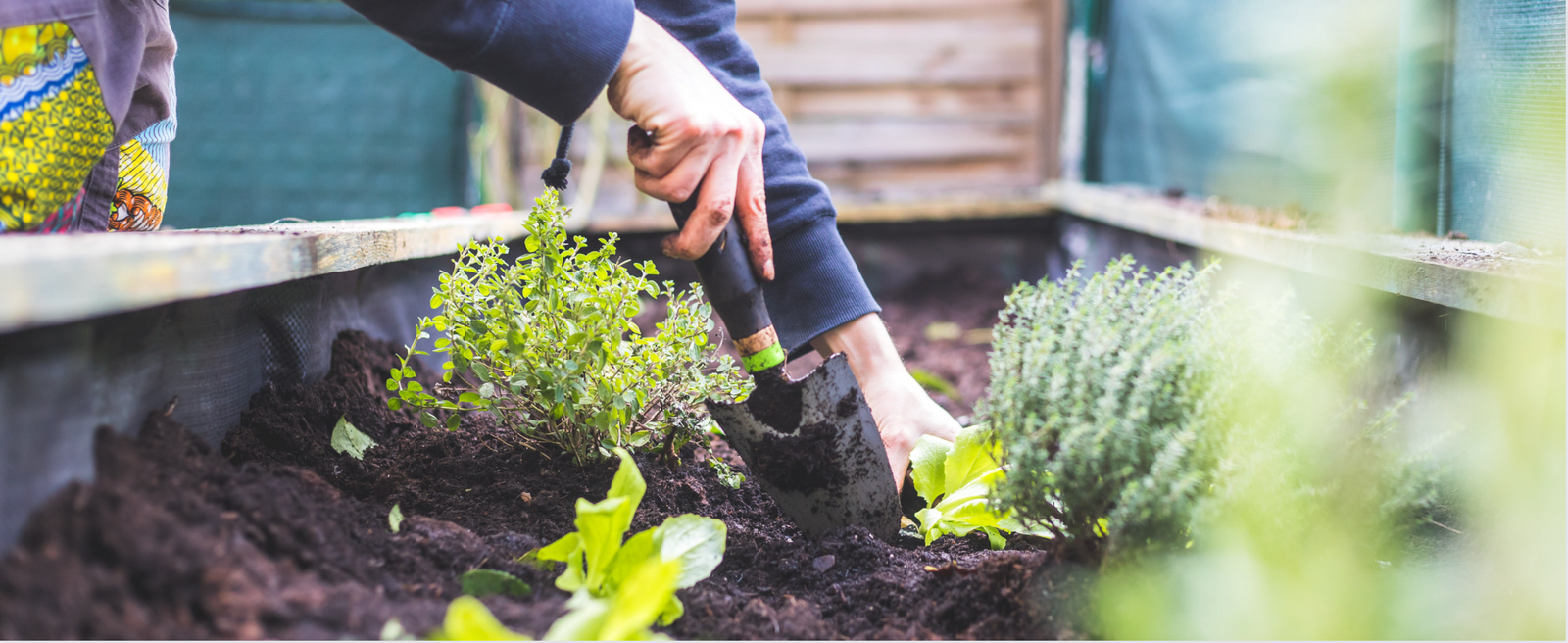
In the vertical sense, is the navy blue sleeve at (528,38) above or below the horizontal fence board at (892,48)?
below

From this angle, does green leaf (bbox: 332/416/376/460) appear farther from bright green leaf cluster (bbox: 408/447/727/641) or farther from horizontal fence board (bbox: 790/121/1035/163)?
horizontal fence board (bbox: 790/121/1035/163)

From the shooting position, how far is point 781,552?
1.10 meters

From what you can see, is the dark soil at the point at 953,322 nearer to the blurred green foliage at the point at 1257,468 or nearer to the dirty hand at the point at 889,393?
the dirty hand at the point at 889,393

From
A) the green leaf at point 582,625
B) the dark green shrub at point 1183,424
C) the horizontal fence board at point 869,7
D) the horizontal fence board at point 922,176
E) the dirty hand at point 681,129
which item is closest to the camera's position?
the green leaf at point 582,625

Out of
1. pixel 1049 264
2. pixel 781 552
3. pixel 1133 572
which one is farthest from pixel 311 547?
pixel 1049 264

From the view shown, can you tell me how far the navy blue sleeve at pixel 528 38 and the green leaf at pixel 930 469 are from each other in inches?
27.0

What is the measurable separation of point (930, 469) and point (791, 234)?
422 mm

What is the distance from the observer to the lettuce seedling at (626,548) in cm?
84

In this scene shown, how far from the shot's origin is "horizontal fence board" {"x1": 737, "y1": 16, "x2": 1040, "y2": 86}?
4.52 m

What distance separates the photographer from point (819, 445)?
3.82 ft

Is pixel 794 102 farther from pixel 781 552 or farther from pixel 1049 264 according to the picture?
pixel 781 552

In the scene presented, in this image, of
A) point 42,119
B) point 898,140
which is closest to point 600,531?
point 42,119

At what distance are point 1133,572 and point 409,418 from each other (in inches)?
44.6

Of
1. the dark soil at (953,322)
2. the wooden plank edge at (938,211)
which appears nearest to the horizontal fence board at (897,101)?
the wooden plank edge at (938,211)
